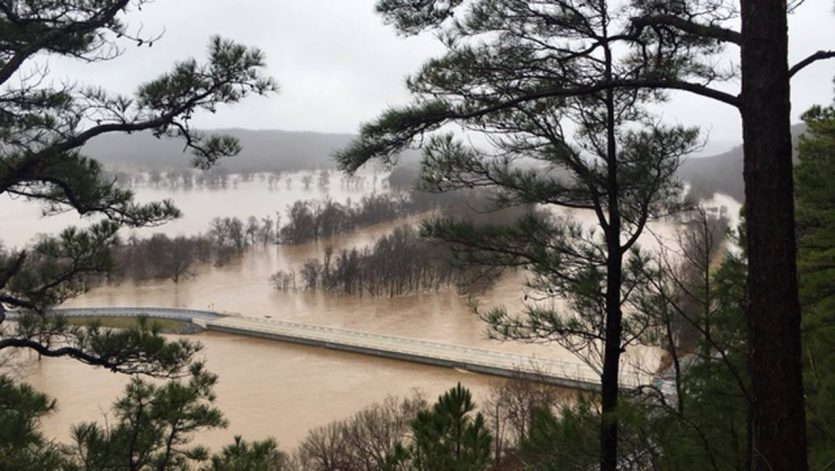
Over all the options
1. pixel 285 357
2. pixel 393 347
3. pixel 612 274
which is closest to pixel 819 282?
pixel 612 274

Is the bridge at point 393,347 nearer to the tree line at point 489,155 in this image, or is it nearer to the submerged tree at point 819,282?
the submerged tree at point 819,282

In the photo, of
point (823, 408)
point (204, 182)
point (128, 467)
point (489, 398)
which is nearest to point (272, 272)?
point (489, 398)

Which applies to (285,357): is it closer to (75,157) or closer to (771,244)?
(75,157)

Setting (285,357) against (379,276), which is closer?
(285,357)

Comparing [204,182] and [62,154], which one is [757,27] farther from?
[204,182]

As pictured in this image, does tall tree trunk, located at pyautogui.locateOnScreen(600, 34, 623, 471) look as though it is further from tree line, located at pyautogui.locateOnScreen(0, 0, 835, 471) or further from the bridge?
the bridge

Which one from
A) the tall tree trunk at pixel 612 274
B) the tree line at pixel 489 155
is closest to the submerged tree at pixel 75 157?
the tree line at pixel 489 155
